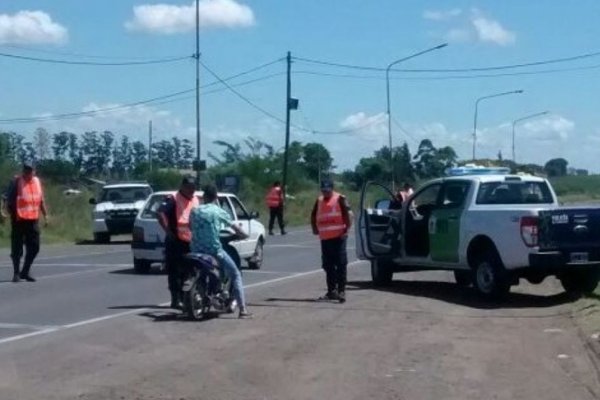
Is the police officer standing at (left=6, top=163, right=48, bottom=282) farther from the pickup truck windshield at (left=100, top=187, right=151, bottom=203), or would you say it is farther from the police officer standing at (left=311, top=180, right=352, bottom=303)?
the pickup truck windshield at (left=100, top=187, right=151, bottom=203)

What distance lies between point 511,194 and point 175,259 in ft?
17.3

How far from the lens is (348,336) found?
49.2 feet

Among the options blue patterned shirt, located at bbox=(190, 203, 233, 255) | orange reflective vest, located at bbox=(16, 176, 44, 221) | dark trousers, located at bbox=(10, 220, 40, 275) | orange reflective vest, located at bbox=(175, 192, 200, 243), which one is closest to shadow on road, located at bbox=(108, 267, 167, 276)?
dark trousers, located at bbox=(10, 220, 40, 275)

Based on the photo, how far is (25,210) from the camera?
72.7 ft

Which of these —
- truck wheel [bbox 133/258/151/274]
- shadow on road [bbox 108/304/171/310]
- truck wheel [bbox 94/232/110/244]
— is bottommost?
shadow on road [bbox 108/304/171/310]

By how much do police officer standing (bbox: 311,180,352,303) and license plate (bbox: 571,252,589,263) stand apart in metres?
3.06

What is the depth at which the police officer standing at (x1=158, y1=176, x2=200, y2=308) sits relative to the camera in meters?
17.6

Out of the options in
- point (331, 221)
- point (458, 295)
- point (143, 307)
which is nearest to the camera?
point (143, 307)

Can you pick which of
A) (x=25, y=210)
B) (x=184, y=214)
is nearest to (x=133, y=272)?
(x=25, y=210)

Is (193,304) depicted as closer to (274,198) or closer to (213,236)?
(213,236)

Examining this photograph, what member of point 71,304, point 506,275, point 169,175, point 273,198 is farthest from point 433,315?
point 169,175

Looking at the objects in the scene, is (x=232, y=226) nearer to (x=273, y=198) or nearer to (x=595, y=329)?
(x=595, y=329)

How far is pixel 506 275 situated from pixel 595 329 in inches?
131

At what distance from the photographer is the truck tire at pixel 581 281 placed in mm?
19625
